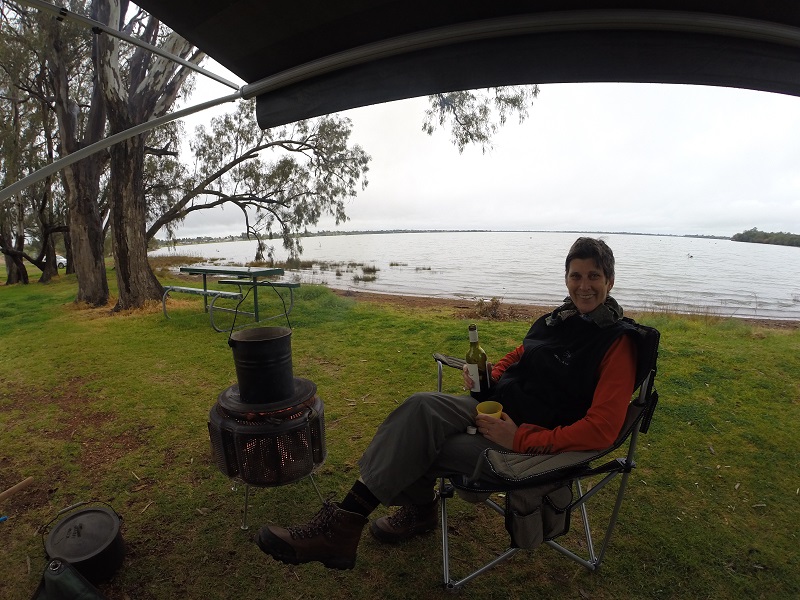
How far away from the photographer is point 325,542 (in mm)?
1705

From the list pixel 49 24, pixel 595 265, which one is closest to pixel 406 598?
pixel 595 265

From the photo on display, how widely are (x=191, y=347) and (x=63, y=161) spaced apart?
3416 mm

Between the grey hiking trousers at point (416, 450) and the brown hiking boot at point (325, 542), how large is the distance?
0.56ft

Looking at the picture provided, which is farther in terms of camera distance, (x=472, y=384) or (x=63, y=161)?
(x=63, y=161)

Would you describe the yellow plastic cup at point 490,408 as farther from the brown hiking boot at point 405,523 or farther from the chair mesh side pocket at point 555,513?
the brown hiking boot at point 405,523

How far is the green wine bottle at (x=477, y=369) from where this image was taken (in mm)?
2043

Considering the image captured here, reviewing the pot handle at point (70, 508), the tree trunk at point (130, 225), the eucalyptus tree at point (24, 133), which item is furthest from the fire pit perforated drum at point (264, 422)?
the eucalyptus tree at point (24, 133)

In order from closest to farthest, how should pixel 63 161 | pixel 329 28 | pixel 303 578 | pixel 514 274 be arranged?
1. pixel 303 578
2. pixel 329 28
3. pixel 63 161
4. pixel 514 274

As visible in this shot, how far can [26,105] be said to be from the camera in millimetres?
13602

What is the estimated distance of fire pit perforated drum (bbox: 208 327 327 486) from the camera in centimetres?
207

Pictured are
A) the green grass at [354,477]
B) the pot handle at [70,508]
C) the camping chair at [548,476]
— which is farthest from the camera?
the pot handle at [70,508]

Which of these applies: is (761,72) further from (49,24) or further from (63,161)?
(49,24)

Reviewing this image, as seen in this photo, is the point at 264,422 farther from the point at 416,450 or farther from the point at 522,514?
the point at 522,514

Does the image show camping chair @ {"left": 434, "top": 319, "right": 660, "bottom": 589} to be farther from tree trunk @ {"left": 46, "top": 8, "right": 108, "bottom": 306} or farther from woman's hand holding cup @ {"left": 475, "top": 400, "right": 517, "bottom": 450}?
tree trunk @ {"left": 46, "top": 8, "right": 108, "bottom": 306}
